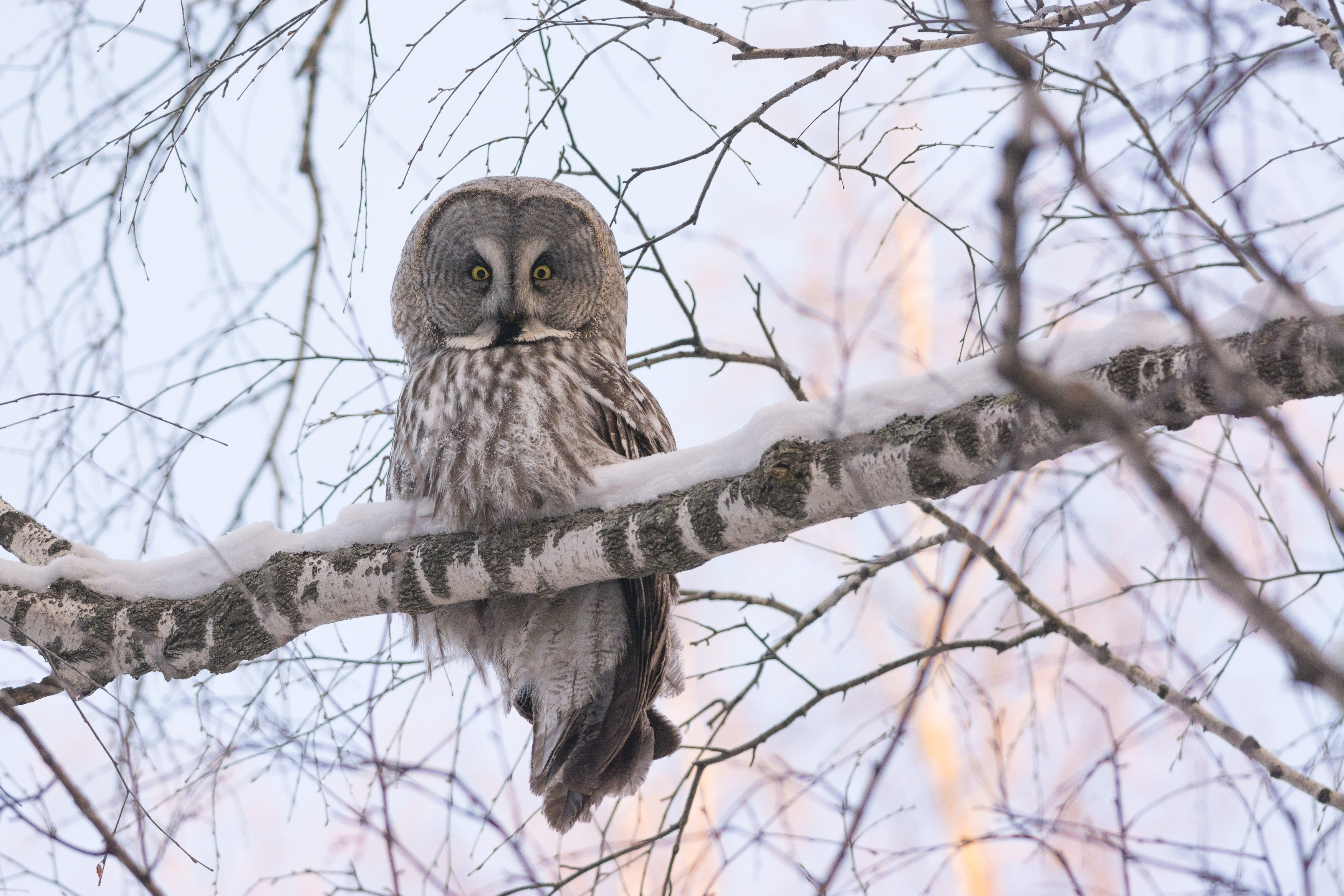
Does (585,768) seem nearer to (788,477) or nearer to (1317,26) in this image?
(788,477)

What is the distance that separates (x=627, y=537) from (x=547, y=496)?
0.26 meters

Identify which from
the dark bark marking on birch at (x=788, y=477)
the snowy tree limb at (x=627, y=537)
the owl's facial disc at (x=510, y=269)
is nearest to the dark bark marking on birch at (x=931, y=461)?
the snowy tree limb at (x=627, y=537)

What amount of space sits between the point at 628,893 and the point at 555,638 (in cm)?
62

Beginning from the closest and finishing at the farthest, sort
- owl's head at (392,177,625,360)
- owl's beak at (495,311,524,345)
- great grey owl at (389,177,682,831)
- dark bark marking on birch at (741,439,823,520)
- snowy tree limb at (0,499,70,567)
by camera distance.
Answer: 1. dark bark marking on birch at (741,439,823,520)
2. great grey owl at (389,177,682,831)
3. snowy tree limb at (0,499,70,567)
4. owl's beak at (495,311,524,345)
5. owl's head at (392,177,625,360)

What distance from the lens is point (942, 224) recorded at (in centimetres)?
270

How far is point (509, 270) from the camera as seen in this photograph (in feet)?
10.8

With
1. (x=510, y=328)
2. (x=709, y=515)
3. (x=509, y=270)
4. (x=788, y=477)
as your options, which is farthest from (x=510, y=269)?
(x=788, y=477)

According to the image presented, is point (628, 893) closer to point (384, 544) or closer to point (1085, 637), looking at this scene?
point (384, 544)

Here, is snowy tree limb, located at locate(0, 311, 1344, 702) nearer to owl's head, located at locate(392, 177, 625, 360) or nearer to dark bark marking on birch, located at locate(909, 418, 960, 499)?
dark bark marking on birch, located at locate(909, 418, 960, 499)

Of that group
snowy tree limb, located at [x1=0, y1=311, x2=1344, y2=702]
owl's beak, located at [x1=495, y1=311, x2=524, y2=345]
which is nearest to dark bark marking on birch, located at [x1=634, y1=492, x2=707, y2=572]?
snowy tree limb, located at [x1=0, y1=311, x2=1344, y2=702]

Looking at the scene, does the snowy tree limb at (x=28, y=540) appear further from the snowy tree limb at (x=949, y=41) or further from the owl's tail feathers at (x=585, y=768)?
the snowy tree limb at (x=949, y=41)

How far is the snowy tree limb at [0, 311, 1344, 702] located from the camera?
157 centimetres

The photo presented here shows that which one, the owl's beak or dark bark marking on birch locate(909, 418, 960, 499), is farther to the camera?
the owl's beak

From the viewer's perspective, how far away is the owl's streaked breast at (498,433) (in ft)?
7.73
